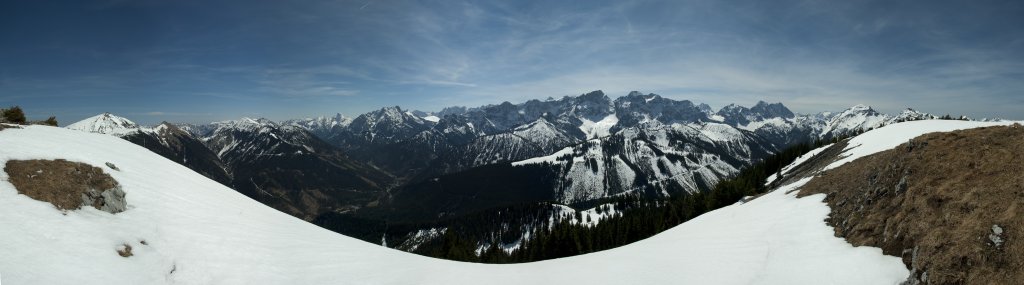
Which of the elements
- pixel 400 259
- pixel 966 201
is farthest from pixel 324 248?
pixel 966 201

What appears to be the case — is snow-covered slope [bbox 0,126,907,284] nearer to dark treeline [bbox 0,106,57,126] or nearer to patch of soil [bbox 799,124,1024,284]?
patch of soil [bbox 799,124,1024,284]

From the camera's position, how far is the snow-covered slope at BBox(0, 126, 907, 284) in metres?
15.1

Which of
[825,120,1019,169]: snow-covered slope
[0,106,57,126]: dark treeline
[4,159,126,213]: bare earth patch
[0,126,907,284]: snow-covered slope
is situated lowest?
[0,126,907,284]: snow-covered slope

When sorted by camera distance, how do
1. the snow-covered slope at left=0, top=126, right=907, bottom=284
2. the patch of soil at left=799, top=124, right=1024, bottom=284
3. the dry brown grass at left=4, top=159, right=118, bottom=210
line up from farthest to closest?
the dry brown grass at left=4, top=159, right=118, bottom=210 < the snow-covered slope at left=0, top=126, right=907, bottom=284 < the patch of soil at left=799, top=124, right=1024, bottom=284

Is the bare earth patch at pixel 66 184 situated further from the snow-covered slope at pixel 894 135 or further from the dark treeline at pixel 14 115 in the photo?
the snow-covered slope at pixel 894 135

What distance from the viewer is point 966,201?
17.5 m

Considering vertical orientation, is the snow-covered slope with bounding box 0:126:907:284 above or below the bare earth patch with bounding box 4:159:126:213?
below

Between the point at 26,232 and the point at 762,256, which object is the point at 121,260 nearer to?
the point at 26,232

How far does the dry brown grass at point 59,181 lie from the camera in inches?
680

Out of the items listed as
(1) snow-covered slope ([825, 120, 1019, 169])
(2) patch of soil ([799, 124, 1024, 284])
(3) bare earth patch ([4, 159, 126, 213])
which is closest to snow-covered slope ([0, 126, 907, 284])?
(3) bare earth patch ([4, 159, 126, 213])

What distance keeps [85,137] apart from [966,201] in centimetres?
4933

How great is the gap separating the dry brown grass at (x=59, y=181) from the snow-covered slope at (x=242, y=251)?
487 mm

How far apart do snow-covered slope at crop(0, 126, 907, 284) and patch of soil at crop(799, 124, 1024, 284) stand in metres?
1.35

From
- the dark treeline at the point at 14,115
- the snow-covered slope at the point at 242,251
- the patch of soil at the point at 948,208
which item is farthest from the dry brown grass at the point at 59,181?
the patch of soil at the point at 948,208
